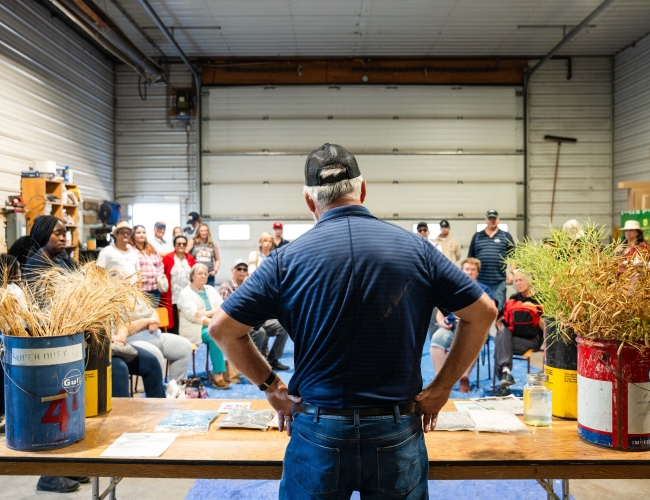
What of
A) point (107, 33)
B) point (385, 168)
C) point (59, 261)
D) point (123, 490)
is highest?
point (107, 33)

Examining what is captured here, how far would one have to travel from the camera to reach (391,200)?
35.7 feet

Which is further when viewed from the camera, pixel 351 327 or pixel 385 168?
pixel 385 168

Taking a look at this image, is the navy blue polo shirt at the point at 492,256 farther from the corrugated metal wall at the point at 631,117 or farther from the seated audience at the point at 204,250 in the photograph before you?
the corrugated metal wall at the point at 631,117

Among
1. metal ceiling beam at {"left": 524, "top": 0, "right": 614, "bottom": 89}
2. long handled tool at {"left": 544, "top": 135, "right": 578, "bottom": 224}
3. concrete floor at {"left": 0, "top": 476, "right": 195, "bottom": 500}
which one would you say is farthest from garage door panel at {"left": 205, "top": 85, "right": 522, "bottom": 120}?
concrete floor at {"left": 0, "top": 476, "right": 195, "bottom": 500}

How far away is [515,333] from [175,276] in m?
3.64

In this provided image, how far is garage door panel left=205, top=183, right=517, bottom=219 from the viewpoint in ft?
35.6

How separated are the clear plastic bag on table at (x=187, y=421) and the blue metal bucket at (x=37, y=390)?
333mm

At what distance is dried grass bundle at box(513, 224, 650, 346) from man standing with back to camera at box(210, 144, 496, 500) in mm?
475

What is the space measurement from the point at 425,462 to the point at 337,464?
0.25 meters

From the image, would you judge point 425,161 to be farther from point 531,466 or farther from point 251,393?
point 531,466

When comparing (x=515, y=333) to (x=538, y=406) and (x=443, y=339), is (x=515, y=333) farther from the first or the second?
(x=538, y=406)

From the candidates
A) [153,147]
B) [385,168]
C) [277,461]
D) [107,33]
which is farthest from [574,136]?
[277,461]

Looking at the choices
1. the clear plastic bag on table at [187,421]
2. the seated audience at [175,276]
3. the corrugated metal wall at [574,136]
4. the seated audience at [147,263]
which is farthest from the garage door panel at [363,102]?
the clear plastic bag on table at [187,421]

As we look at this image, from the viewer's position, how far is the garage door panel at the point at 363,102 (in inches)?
429
